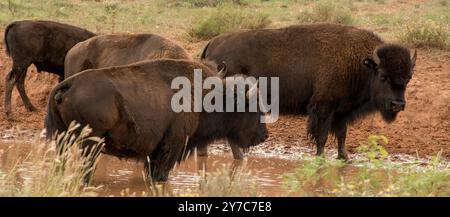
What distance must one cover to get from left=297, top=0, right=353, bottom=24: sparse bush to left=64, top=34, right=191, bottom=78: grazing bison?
26.6 ft

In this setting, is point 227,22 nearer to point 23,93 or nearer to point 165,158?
point 23,93

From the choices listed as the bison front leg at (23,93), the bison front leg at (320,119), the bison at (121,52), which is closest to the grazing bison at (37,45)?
the bison front leg at (23,93)

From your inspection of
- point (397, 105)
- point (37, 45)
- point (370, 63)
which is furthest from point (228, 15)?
point (397, 105)

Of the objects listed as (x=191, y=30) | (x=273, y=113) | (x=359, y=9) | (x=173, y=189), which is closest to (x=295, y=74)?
(x=273, y=113)

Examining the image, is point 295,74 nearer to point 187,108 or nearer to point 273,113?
point 273,113

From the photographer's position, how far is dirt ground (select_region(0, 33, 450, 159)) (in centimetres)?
1447

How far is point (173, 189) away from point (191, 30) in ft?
29.0

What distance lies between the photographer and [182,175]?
12.0m

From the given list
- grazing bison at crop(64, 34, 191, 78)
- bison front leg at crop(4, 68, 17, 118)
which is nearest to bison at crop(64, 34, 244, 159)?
grazing bison at crop(64, 34, 191, 78)

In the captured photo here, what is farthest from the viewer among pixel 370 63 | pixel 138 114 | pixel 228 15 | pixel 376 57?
pixel 228 15

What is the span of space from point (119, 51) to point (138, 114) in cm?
307

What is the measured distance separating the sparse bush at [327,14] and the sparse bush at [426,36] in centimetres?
297

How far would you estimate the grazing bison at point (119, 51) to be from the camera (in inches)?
500
